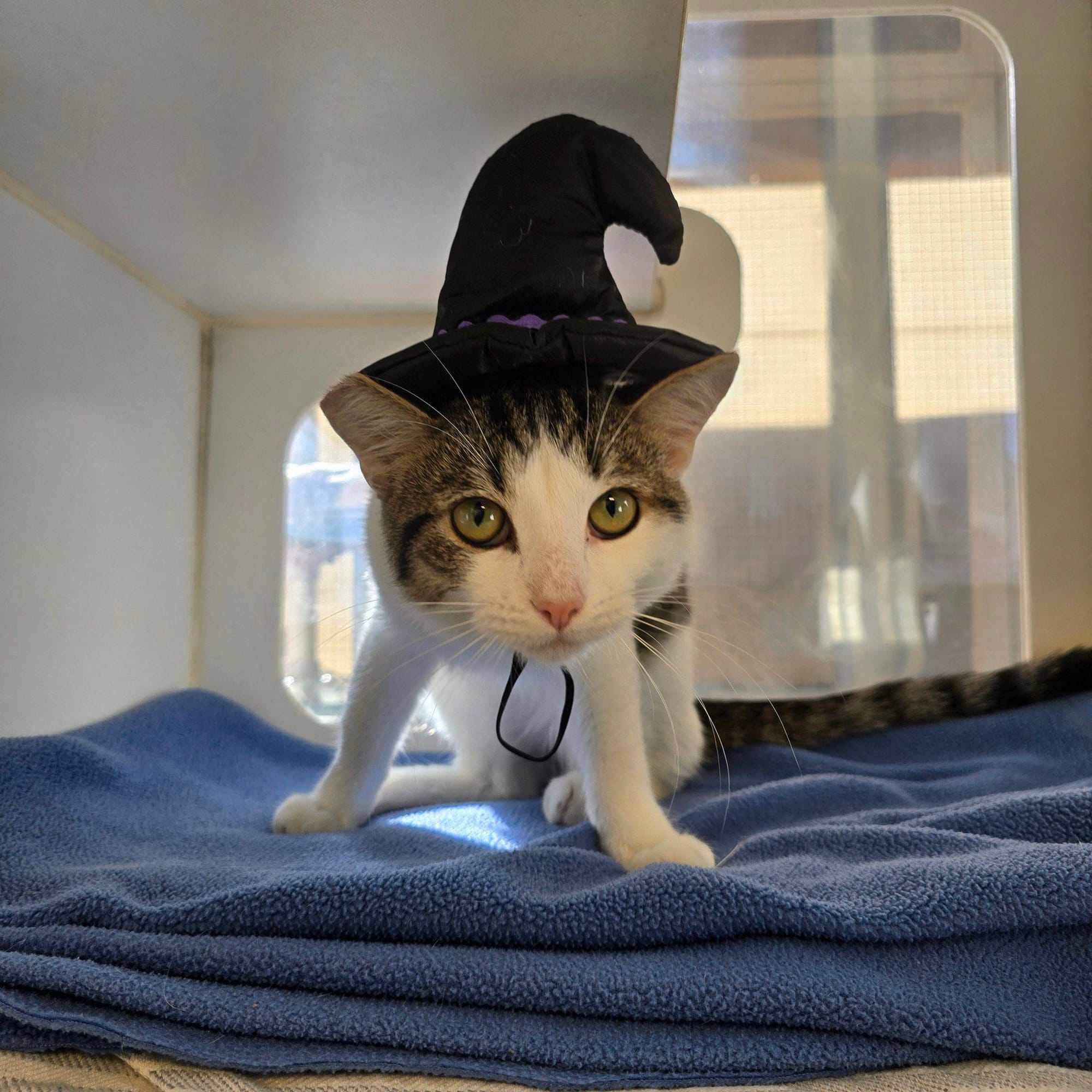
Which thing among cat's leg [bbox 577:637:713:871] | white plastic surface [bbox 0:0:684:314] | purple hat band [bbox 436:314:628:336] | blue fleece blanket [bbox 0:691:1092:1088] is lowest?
blue fleece blanket [bbox 0:691:1092:1088]

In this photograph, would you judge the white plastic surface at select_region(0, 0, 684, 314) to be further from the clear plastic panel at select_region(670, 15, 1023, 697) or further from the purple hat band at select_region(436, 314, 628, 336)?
the clear plastic panel at select_region(670, 15, 1023, 697)

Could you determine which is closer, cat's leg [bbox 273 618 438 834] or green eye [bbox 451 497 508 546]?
green eye [bbox 451 497 508 546]

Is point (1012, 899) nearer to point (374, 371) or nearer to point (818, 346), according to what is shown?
point (374, 371)

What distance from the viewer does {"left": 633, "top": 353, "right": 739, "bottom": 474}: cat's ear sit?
1.05 m

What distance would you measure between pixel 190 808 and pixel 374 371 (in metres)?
0.62

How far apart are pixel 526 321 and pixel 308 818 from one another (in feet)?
2.14

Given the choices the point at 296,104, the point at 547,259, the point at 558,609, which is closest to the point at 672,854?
the point at 558,609

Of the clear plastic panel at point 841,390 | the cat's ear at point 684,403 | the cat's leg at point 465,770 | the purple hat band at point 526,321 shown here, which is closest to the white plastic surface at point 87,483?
the clear plastic panel at point 841,390

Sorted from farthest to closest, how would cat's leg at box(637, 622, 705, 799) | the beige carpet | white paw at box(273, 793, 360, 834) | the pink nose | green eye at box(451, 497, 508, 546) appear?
cat's leg at box(637, 622, 705, 799) < white paw at box(273, 793, 360, 834) < green eye at box(451, 497, 508, 546) < the pink nose < the beige carpet

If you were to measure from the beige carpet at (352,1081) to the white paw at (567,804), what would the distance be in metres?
0.58

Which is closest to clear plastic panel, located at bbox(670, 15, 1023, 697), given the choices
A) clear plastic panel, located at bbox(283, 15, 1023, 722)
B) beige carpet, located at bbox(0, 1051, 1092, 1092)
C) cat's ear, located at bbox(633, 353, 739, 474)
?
clear plastic panel, located at bbox(283, 15, 1023, 722)

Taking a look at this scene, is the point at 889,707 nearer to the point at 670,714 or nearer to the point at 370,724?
the point at 670,714

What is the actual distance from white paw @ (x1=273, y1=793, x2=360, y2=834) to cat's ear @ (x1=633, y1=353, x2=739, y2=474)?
603mm

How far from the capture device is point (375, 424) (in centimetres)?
108
